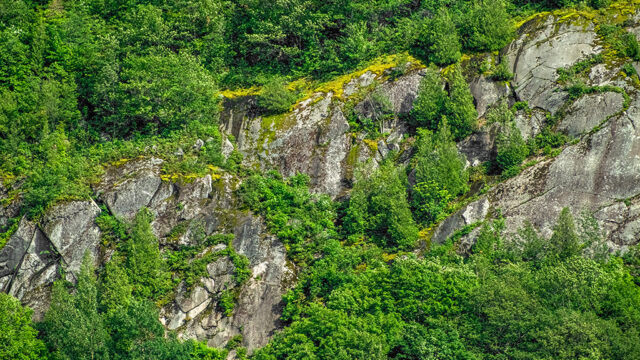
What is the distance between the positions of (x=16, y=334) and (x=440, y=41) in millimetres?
34370

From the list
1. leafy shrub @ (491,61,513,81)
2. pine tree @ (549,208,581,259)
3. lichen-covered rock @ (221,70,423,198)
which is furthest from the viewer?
leafy shrub @ (491,61,513,81)

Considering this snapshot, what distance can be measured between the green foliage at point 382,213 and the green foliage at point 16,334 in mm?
19619

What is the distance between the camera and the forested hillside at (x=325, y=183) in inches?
1663

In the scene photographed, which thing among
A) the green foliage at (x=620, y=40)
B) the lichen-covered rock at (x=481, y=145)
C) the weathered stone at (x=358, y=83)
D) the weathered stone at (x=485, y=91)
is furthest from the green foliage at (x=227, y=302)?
the green foliage at (x=620, y=40)

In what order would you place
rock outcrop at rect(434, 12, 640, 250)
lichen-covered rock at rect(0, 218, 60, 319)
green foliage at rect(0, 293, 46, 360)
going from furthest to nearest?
rock outcrop at rect(434, 12, 640, 250) → lichen-covered rock at rect(0, 218, 60, 319) → green foliage at rect(0, 293, 46, 360)

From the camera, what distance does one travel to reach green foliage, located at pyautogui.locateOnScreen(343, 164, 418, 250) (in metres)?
47.2

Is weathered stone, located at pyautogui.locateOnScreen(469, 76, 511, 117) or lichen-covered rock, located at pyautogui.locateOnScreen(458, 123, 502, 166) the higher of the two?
weathered stone, located at pyautogui.locateOnScreen(469, 76, 511, 117)

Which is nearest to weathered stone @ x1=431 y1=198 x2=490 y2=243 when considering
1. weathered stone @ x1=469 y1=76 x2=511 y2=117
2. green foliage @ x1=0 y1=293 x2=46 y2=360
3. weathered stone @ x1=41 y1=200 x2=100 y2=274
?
weathered stone @ x1=469 y1=76 x2=511 y2=117

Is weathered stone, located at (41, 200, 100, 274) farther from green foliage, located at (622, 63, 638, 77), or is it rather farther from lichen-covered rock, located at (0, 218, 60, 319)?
green foliage, located at (622, 63, 638, 77)

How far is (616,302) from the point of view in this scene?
41125 mm

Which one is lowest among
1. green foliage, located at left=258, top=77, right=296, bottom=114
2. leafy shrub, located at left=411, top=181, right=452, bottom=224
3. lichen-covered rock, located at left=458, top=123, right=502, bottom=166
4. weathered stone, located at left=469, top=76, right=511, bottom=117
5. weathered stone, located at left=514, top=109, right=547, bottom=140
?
leafy shrub, located at left=411, top=181, right=452, bottom=224

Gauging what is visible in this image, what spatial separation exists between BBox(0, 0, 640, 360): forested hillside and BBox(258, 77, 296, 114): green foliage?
16cm

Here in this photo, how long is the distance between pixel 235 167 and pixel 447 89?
52.4 ft

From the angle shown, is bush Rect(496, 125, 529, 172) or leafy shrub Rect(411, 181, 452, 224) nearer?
leafy shrub Rect(411, 181, 452, 224)
